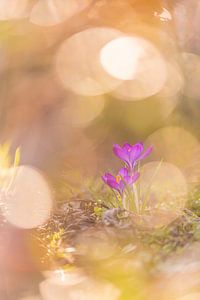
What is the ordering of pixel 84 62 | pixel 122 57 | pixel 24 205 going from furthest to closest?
pixel 122 57 < pixel 84 62 < pixel 24 205

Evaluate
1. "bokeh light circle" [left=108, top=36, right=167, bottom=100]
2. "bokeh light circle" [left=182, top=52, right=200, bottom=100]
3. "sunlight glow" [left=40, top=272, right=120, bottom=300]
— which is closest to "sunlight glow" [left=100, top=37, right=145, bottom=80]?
"bokeh light circle" [left=108, top=36, right=167, bottom=100]

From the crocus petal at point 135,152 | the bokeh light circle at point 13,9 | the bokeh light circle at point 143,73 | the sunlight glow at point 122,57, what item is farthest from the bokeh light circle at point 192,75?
the crocus petal at point 135,152

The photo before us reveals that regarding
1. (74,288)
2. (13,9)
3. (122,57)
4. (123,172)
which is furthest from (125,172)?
(122,57)

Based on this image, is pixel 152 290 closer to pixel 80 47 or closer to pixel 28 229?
pixel 28 229

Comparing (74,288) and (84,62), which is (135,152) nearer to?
(74,288)

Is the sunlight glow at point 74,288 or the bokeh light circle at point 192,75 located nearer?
the sunlight glow at point 74,288

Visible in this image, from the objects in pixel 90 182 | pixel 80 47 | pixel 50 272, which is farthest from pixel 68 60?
pixel 50 272

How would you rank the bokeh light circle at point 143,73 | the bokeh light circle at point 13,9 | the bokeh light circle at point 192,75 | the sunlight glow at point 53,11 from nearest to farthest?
the bokeh light circle at point 13,9 → the sunlight glow at point 53,11 → the bokeh light circle at point 143,73 → the bokeh light circle at point 192,75

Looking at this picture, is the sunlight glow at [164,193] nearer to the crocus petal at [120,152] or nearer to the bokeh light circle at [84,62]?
the crocus petal at [120,152]

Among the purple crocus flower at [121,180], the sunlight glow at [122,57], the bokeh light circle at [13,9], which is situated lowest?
the sunlight glow at [122,57]
